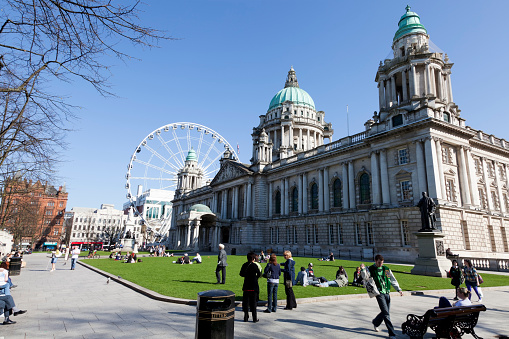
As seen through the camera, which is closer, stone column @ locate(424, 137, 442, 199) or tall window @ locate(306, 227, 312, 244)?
stone column @ locate(424, 137, 442, 199)

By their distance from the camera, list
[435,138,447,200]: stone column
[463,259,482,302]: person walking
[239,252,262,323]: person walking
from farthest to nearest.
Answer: [435,138,447,200]: stone column < [463,259,482,302]: person walking < [239,252,262,323]: person walking

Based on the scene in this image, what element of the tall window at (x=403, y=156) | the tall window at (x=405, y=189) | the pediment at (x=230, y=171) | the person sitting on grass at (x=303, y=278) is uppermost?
the pediment at (x=230, y=171)

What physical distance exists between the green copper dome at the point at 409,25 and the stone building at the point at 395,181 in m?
0.15

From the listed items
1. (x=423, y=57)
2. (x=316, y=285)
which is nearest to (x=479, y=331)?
(x=316, y=285)

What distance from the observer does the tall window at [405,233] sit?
29781mm

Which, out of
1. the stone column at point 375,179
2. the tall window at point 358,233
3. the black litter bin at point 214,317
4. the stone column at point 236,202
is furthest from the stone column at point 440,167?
the stone column at point 236,202

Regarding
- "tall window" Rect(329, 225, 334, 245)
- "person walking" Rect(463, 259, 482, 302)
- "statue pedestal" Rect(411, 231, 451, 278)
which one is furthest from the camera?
"tall window" Rect(329, 225, 334, 245)

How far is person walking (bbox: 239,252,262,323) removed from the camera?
8.27m

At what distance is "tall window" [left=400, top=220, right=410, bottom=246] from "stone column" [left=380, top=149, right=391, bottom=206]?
2.54 metres

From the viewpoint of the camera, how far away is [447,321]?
6473 mm

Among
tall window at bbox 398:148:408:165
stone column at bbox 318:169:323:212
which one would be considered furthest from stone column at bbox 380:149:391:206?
stone column at bbox 318:169:323:212

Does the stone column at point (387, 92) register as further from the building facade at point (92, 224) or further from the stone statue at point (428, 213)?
the building facade at point (92, 224)

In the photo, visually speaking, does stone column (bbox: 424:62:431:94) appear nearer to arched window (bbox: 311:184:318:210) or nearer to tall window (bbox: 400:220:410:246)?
tall window (bbox: 400:220:410:246)

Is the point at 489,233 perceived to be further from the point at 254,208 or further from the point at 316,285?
the point at 254,208
